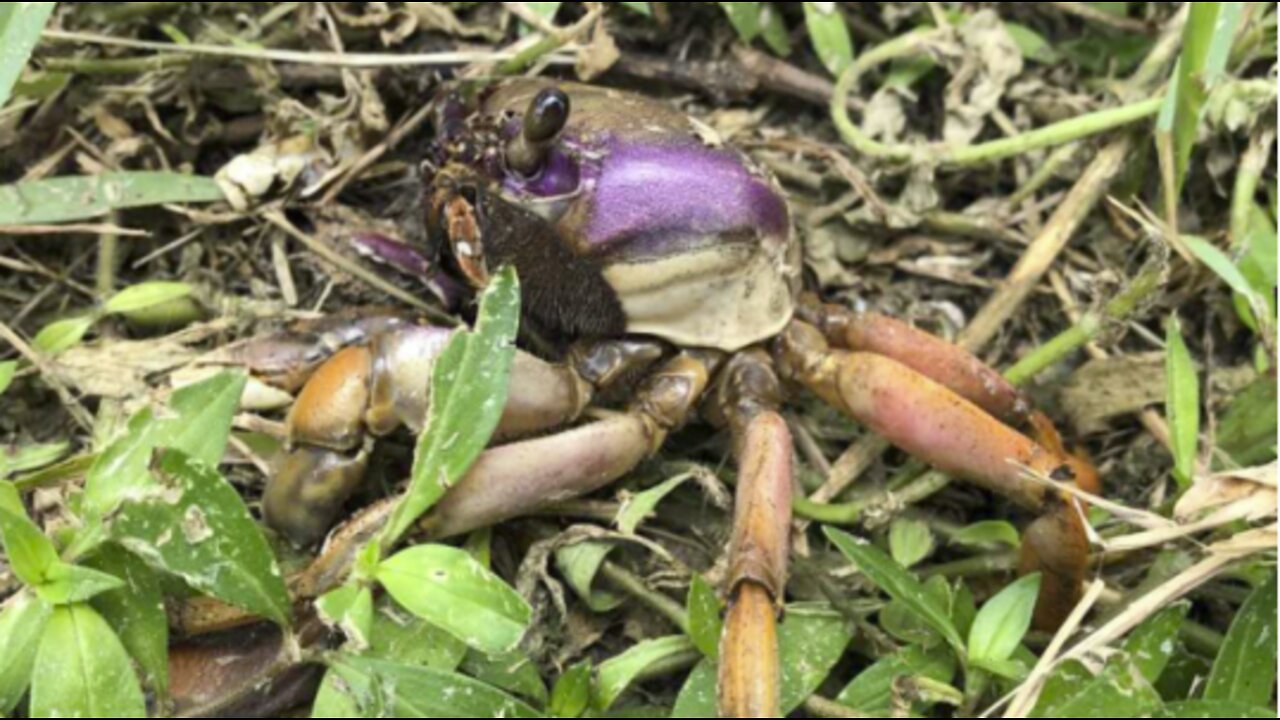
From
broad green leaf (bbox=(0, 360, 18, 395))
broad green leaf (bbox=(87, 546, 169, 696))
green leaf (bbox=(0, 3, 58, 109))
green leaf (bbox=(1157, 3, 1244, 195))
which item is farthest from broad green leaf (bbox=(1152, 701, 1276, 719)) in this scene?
green leaf (bbox=(0, 3, 58, 109))

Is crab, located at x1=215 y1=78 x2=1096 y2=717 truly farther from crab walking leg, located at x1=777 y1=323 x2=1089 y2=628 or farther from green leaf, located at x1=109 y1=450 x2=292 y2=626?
green leaf, located at x1=109 y1=450 x2=292 y2=626

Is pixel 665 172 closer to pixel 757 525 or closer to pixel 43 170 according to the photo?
pixel 757 525

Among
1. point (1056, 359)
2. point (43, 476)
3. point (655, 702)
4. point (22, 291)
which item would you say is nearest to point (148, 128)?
point (22, 291)

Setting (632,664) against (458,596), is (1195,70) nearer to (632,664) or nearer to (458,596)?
(632,664)

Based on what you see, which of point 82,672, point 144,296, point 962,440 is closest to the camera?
point 82,672

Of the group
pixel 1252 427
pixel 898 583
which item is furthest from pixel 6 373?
pixel 1252 427

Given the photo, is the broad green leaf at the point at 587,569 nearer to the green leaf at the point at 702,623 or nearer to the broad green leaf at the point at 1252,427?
the green leaf at the point at 702,623

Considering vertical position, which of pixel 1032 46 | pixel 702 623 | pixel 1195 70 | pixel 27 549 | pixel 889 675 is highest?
pixel 1195 70
